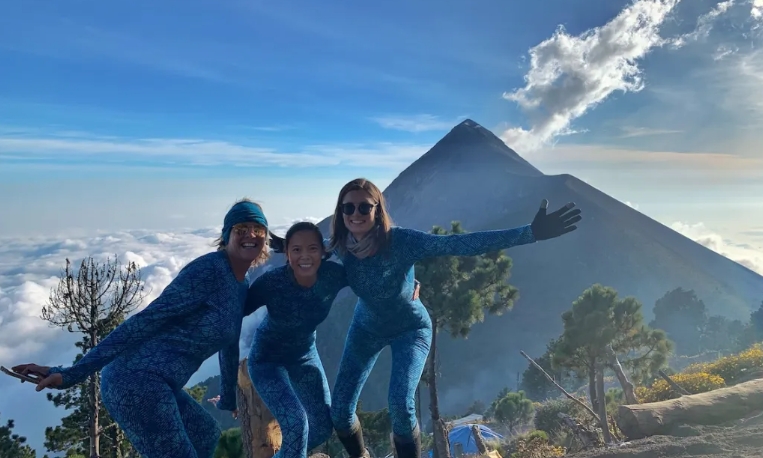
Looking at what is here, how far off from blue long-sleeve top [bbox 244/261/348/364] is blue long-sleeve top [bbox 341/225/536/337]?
0.19 meters

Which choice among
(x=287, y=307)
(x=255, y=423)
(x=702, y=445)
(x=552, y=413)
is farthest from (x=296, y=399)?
(x=552, y=413)

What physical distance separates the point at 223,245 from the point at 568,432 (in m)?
12.9

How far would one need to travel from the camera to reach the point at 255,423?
4.99 m

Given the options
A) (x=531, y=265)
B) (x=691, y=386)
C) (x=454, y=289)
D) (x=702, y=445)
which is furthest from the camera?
(x=531, y=265)

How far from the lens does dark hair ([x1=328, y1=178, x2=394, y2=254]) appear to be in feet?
13.5

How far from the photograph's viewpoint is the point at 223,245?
3695 mm

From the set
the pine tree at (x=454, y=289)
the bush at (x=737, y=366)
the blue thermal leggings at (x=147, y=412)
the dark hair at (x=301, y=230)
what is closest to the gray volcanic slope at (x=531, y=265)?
the pine tree at (x=454, y=289)

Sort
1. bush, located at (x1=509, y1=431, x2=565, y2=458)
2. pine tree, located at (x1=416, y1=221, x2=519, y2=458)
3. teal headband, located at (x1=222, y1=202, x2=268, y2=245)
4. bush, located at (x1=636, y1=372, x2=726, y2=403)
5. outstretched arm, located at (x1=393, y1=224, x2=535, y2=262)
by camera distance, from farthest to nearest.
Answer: pine tree, located at (x1=416, y1=221, x2=519, y2=458), bush, located at (x1=636, y1=372, x2=726, y2=403), bush, located at (x1=509, y1=431, x2=565, y2=458), outstretched arm, located at (x1=393, y1=224, x2=535, y2=262), teal headband, located at (x1=222, y1=202, x2=268, y2=245)

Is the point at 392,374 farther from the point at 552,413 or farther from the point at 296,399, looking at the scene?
the point at 552,413

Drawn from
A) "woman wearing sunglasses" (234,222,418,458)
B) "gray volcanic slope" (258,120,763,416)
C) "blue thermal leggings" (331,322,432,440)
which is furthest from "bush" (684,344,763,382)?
"gray volcanic slope" (258,120,763,416)

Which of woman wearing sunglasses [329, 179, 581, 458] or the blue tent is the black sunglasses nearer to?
woman wearing sunglasses [329, 179, 581, 458]

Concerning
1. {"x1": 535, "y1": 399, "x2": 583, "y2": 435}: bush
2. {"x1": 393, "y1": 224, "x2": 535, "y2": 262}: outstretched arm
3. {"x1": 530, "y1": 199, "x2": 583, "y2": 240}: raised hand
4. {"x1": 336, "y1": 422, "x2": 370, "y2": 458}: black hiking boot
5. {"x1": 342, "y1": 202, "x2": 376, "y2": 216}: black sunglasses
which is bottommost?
{"x1": 535, "y1": 399, "x2": 583, "y2": 435}: bush

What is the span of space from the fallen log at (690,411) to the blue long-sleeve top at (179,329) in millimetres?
6451

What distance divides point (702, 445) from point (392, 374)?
4.39 meters
